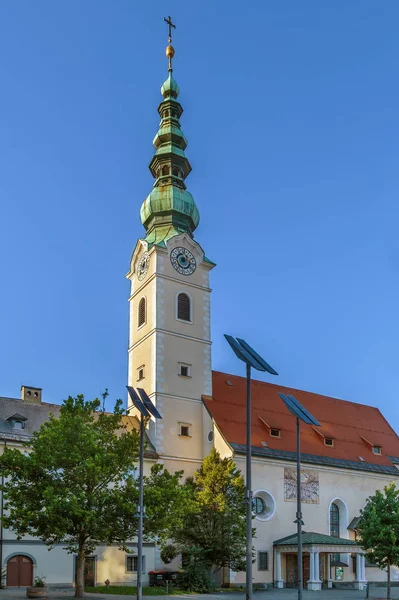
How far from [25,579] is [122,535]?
10.1 metres

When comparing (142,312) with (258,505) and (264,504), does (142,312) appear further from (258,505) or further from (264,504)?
(264,504)

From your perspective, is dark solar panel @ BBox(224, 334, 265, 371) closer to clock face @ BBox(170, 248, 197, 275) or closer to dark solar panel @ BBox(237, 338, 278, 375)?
dark solar panel @ BBox(237, 338, 278, 375)

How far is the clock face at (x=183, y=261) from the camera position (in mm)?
50812

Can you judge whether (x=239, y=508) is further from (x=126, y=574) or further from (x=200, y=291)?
(x=200, y=291)

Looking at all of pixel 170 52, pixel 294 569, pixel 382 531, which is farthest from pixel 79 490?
pixel 170 52

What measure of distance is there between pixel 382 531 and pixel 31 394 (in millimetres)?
22863

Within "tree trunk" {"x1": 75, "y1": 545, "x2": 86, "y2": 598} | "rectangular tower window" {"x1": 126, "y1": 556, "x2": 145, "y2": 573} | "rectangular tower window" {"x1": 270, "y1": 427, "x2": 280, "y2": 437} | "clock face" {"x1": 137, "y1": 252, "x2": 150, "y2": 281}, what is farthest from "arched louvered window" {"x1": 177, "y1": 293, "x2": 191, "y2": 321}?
"tree trunk" {"x1": 75, "y1": 545, "x2": 86, "y2": 598}

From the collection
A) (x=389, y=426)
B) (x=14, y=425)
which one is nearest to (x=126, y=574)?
(x=14, y=425)

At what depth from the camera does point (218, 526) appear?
1528 inches

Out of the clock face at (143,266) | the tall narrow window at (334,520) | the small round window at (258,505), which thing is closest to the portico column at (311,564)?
the small round window at (258,505)

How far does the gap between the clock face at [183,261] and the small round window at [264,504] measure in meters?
16.7

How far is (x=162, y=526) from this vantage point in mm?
30594

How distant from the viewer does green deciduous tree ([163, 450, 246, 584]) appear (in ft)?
126

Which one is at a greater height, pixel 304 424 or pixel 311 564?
pixel 304 424
